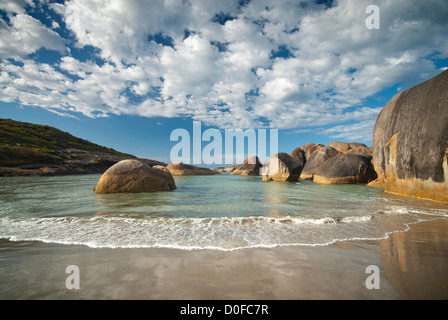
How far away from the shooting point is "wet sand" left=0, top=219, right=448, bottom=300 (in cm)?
166

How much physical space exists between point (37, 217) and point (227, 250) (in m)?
4.59

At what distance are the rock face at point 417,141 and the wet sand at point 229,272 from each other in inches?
222

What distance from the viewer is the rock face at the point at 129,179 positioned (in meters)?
8.48

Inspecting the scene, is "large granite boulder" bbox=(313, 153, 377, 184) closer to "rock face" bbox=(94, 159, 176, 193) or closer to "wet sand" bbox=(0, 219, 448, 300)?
"rock face" bbox=(94, 159, 176, 193)

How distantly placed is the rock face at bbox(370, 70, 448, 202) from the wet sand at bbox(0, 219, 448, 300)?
5.65 metres

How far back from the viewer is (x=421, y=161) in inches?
280

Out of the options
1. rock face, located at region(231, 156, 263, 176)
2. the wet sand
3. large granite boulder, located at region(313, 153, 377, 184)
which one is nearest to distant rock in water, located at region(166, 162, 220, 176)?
rock face, located at region(231, 156, 263, 176)

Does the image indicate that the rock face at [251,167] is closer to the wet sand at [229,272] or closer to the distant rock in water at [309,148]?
the distant rock in water at [309,148]

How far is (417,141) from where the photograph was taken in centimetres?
740

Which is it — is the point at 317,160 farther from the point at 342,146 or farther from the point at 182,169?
the point at 182,169

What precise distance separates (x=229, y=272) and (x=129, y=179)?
8.01m

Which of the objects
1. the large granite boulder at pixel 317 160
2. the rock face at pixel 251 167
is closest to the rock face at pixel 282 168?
the large granite boulder at pixel 317 160

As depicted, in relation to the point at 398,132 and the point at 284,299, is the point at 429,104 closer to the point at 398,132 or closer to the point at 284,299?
the point at 398,132
